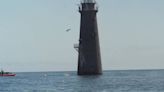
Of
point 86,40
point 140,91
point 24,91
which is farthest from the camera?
point 86,40

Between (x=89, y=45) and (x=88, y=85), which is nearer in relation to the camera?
(x=88, y=85)

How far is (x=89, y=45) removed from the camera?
310ft

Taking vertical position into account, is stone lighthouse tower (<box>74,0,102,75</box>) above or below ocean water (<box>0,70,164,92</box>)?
above

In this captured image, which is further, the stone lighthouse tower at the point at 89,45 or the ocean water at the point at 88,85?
the stone lighthouse tower at the point at 89,45

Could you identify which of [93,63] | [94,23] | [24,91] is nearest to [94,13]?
[94,23]

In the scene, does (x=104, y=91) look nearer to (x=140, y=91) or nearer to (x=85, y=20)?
(x=140, y=91)

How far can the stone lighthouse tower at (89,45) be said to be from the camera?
309 feet

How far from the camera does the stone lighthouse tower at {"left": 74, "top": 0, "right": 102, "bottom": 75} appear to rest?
94.2 meters

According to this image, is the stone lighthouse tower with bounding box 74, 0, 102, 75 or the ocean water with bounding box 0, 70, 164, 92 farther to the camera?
the stone lighthouse tower with bounding box 74, 0, 102, 75

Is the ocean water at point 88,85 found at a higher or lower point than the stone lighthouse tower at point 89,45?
lower

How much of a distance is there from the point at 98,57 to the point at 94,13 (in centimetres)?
697

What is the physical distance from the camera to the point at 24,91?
2596 inches

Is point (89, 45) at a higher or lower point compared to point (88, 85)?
higher

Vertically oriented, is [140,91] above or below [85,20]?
below
